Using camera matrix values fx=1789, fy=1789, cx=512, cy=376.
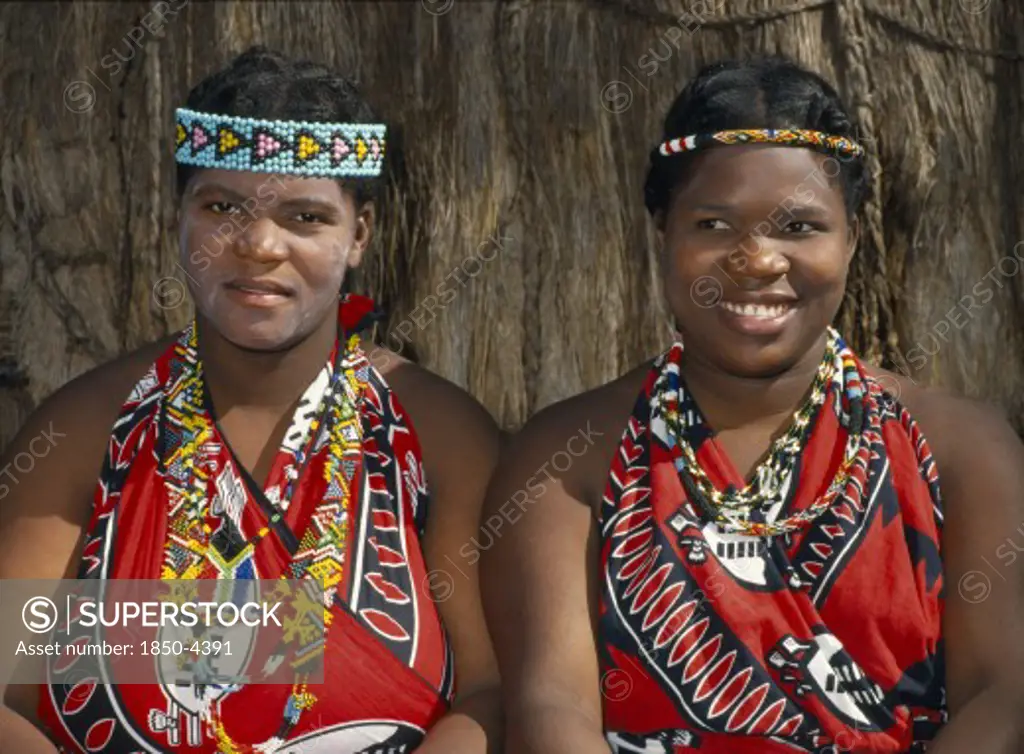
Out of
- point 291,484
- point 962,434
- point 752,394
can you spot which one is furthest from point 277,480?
point 962,434

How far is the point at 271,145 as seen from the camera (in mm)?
3104

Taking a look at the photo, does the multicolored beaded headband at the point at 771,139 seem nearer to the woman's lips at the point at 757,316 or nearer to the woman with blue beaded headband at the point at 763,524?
the woman with blue beaded headband at the point at 763,524

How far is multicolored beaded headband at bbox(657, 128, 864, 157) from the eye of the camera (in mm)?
2980

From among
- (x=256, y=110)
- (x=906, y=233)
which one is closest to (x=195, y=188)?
(x=256, y=110)

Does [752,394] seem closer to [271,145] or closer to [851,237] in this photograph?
[851,237]

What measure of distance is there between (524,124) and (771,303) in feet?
3.42

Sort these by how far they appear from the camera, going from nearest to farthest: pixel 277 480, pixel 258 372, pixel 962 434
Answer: pixel 962 434 < pixel 277 480 < pixel 258 372

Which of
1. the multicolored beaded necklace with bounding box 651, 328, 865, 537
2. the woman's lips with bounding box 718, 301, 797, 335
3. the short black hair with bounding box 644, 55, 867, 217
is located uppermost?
the short black hair with bounding box 644, 55, 867, 217

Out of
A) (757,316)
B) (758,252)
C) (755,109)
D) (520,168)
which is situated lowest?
(757,316)

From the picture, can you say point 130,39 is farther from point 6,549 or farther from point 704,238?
point 704,238

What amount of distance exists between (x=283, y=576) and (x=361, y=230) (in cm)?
66

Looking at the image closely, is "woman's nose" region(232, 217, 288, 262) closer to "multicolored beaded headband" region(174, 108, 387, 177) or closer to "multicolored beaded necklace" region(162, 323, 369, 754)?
"multicolored beaded headband" region(174, 108, 387, 177)

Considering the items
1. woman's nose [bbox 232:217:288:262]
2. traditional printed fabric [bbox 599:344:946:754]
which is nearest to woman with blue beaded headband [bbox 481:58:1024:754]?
traditional printed fabric [bbox 599:344:946:754]

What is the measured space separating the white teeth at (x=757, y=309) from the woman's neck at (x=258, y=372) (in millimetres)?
758
